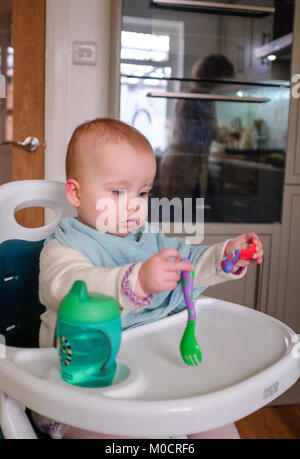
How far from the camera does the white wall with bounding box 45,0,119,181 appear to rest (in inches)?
86.2

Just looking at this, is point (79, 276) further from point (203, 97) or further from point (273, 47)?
point (273, 47)

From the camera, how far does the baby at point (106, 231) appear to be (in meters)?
0.83

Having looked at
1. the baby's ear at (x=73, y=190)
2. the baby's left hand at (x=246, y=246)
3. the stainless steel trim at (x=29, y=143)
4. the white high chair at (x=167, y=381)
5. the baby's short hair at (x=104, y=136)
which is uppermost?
the baby's short hair at (x=104, y=136)

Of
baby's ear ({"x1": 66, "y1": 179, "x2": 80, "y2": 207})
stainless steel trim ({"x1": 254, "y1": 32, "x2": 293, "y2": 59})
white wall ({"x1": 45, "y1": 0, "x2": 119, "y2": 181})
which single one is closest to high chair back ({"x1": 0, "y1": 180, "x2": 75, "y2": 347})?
baby's ear ({"x1": 66, "y1": 179, "x2": 80, "y2": 207})

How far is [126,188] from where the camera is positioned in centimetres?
91

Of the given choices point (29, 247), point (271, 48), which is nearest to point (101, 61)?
point (271, 48)

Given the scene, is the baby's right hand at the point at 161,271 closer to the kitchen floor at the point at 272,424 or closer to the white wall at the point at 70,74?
the kitchen floor at the point at 272,424

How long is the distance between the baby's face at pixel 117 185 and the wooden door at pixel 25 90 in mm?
1407

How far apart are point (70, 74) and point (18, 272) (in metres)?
1.41

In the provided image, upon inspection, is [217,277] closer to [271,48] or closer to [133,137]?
[133,137]

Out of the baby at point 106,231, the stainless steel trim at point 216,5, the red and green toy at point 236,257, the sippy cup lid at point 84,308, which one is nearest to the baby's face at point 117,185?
the baby at point 106,231

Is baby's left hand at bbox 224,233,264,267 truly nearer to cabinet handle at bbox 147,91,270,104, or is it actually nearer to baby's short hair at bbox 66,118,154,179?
baby's short hair at bbox 66,118,154,179

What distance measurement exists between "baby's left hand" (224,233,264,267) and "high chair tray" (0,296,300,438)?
0.12 meters

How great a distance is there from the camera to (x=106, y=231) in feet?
3.18
